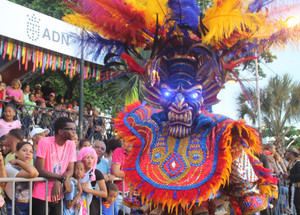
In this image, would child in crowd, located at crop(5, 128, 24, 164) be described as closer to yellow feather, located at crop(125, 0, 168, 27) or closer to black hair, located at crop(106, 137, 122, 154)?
black hair, located at crop(106, 137, 122, 154)

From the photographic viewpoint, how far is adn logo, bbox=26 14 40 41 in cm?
848

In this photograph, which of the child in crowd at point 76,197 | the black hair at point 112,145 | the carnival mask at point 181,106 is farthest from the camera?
the black hair at point 112,145

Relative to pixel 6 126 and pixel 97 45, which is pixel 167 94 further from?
pixel 6 126

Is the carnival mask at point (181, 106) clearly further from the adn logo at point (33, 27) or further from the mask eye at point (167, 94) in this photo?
the adn logo at point (33, 27)

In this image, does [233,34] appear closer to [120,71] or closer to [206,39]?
[206,39]

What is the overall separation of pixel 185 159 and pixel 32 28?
6.93 meters

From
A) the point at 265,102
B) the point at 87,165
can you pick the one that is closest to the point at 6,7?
the point at 87,165

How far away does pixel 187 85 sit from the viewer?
2836 mm

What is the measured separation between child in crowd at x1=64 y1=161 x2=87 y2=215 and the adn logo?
5052mm

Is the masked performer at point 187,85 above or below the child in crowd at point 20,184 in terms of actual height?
above

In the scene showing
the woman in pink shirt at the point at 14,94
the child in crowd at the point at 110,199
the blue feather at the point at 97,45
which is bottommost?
the child in crowd at the point at 110,199

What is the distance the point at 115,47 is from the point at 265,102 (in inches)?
669

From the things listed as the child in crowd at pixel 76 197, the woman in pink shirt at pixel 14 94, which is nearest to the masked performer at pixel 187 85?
the child in crowd at pixel 76 197

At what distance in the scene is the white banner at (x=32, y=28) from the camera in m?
8.07
